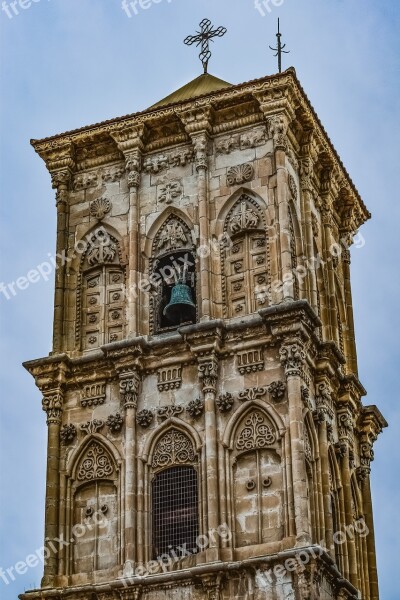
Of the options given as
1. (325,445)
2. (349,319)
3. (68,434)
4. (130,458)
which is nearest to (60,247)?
(68,434)

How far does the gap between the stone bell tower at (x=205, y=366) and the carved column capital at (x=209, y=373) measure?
4cm

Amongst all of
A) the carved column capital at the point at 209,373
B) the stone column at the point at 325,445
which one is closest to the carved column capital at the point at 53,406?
the carved column capital at the point at 209,373

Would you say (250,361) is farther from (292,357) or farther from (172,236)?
(172,236)

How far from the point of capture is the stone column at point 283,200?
30.7 metres

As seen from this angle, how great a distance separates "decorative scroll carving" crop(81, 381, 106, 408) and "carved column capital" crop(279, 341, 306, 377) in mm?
4041

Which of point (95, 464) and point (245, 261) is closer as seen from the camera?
point (95, 464)

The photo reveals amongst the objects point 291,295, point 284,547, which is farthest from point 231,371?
point 284,547

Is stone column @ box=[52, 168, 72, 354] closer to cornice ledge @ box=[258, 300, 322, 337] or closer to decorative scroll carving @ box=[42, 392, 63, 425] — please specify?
decorative scroll carving @ box=[42, 392, 63, 425]

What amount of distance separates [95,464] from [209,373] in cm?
313

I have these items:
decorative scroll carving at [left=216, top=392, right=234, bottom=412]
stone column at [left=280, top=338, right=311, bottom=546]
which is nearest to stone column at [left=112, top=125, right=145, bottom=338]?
decorative scroll carving at [left=216, top=392, right=234, bottom=412]

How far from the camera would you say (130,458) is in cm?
2998

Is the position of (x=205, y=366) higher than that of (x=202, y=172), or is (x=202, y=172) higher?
(x=202, y=172)

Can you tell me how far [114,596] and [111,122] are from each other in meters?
11.0

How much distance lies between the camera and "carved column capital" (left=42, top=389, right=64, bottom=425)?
3125 cm
